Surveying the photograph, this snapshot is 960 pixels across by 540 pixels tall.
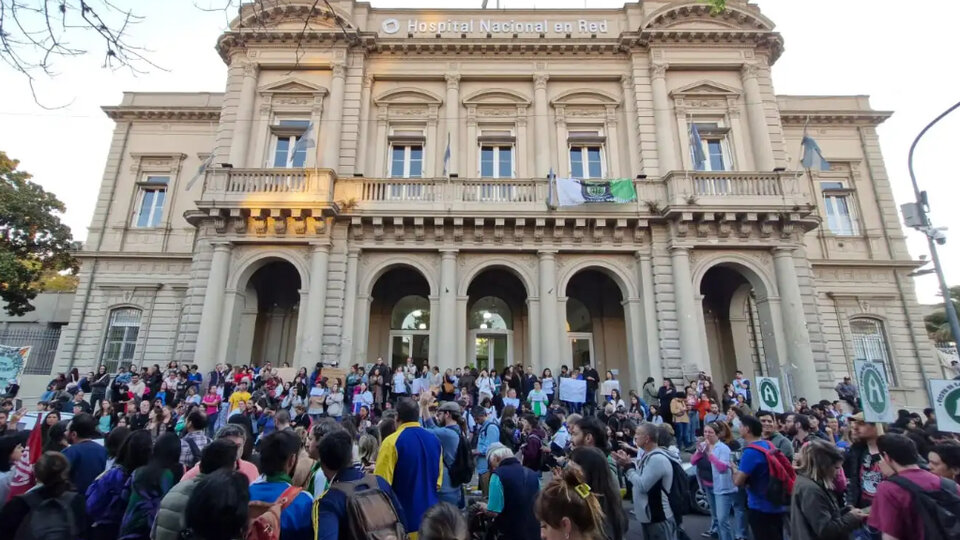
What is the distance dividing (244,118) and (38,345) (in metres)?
14.4

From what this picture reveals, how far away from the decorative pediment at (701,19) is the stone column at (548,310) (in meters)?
10.7

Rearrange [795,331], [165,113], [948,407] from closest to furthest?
[948,407] → [795,331] → [165,113]

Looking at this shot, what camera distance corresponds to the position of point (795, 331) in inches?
627

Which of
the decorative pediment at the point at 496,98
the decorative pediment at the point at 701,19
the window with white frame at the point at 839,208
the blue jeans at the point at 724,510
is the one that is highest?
the decorative pediment at the point at 701,19

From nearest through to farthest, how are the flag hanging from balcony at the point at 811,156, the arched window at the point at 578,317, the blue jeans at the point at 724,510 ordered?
the blue jeans at the point at 724,510 → the flag hanging from balcony at the point at 811,156 → the arched window at the point at 578,317

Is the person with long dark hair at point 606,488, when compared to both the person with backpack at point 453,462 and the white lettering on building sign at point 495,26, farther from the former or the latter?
the white lettering on building sign at point 495,26

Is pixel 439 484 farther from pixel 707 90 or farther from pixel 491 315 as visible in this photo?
pixel 707 90

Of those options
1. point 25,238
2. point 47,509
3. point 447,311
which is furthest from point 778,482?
point 25,238

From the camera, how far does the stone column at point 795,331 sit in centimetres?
1548

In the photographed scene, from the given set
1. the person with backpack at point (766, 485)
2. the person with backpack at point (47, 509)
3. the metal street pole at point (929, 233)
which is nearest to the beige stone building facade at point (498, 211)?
the metal street pole at point (929, 233)

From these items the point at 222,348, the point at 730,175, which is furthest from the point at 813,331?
the point at 222,348

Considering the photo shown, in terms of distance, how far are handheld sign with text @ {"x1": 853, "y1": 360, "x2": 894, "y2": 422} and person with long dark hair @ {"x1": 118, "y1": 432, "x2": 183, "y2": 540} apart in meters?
7.21

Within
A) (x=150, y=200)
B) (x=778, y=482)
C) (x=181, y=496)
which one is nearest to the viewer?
(x=181, y=496)

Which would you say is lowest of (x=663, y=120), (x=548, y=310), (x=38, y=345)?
(x=38, y=345)
